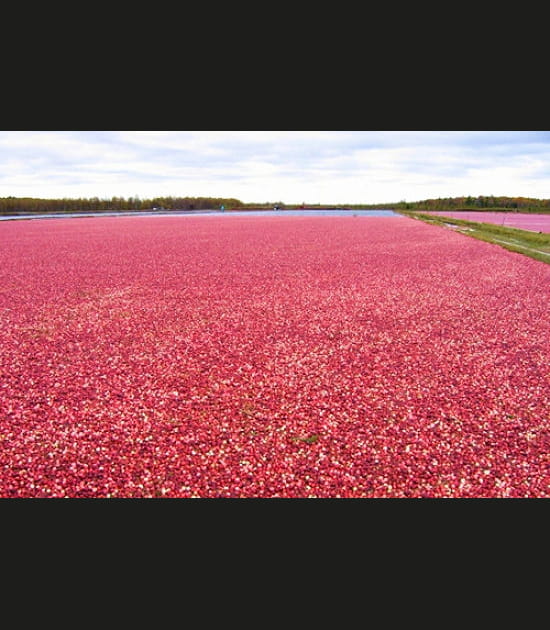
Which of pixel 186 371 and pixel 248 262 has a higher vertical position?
pixel 248 262

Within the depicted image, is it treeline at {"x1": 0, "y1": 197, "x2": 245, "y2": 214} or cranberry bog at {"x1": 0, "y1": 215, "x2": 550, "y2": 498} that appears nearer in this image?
cranberry bog at {"x1": 0, "y1": 215, "x2": 550, "y2": 498}

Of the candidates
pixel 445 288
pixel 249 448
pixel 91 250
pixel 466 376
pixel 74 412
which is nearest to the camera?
pixel 249 448

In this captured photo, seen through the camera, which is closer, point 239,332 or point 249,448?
point 249,448

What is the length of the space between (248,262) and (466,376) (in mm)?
11218

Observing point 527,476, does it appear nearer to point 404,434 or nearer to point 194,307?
point 404,434

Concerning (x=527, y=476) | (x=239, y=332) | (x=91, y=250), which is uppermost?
(x=91, y=250)

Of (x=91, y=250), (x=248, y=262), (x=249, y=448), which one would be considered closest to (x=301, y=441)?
(x=249, y=448)

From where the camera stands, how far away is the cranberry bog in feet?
11.3

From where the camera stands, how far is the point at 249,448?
3781 mm

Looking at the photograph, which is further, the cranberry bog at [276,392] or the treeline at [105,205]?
the treeline at [105,205]

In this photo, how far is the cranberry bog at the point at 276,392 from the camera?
3.44 m

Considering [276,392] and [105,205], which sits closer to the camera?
[276,392]

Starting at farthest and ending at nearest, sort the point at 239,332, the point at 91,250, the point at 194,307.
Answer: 1. the point at 91,250
2. the point at 194,307
3. the point at 239,332

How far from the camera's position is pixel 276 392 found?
4859mm
